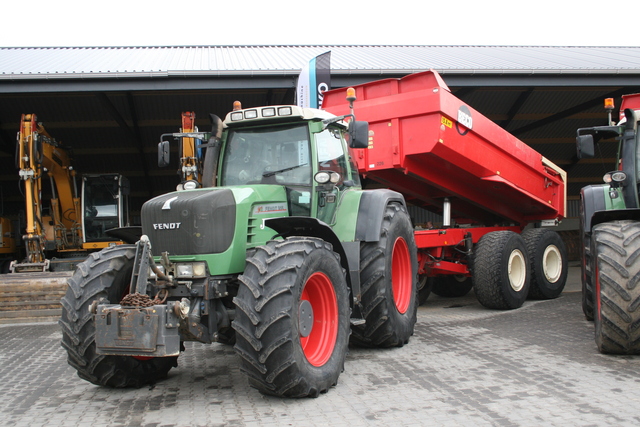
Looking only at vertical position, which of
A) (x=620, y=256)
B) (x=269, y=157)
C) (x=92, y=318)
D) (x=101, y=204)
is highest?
(x=269, y=157)

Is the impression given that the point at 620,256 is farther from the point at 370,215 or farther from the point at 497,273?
the point at 497,273

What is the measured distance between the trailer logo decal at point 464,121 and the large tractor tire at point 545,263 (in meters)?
2.57

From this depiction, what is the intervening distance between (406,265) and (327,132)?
5.99ft

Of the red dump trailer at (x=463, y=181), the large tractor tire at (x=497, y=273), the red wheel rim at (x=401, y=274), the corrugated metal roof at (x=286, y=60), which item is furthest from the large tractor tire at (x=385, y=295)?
the corrugated metal roof at (x=286, y=60)

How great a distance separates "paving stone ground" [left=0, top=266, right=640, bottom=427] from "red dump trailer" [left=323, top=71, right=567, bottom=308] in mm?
1932

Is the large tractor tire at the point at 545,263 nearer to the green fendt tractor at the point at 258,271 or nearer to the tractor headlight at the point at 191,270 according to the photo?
the green fendt tractor at the point at 258,271

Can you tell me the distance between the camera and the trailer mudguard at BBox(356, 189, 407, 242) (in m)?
5.79

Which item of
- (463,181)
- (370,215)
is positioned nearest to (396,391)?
(370,215)

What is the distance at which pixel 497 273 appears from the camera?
821cm

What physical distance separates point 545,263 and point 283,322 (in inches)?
264

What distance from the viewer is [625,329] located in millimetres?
4949

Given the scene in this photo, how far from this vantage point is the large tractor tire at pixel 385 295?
5703 millimetres

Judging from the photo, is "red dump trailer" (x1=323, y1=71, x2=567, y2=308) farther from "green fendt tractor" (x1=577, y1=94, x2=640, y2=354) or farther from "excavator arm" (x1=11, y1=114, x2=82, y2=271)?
"excavator arm" (x1=11, y1=114, x2=82, y2=271)

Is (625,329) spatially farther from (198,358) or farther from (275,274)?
(198,358)
